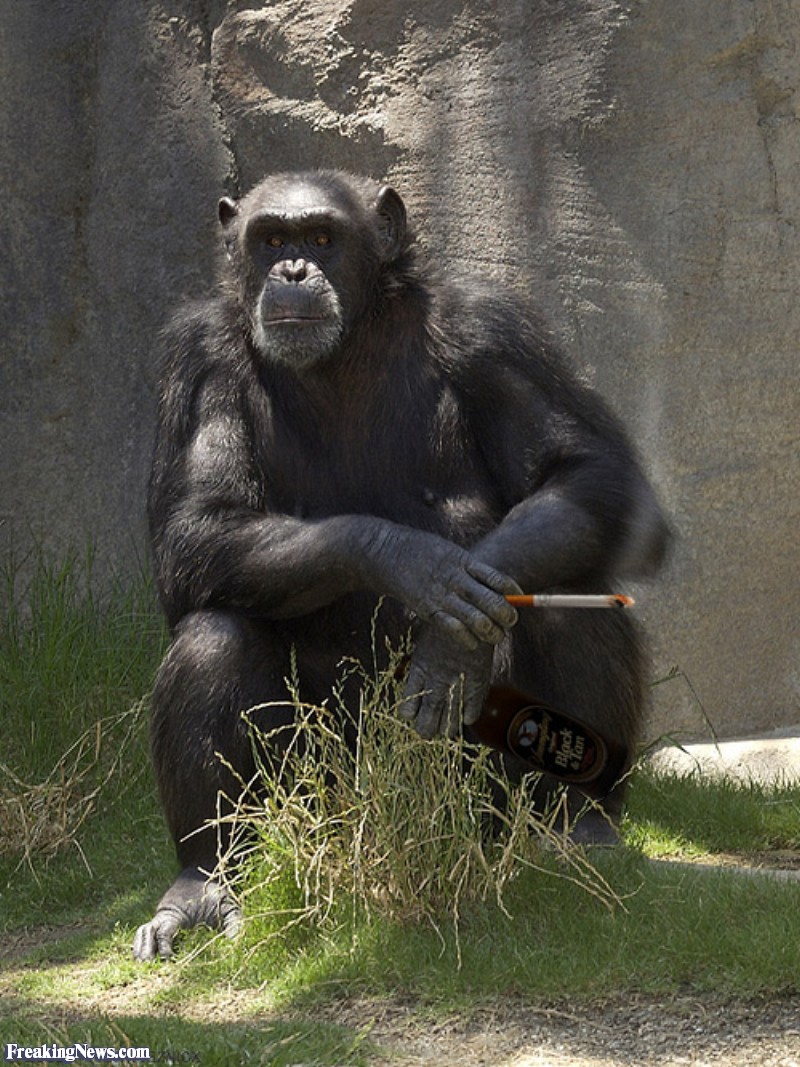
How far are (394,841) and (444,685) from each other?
0.47 m

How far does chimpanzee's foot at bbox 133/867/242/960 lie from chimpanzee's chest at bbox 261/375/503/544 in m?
1.17

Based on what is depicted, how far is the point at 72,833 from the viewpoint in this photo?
19.7 feet

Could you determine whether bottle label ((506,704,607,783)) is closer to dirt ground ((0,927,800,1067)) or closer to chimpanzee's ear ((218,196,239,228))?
dirt ground ((0,927,800,1067))

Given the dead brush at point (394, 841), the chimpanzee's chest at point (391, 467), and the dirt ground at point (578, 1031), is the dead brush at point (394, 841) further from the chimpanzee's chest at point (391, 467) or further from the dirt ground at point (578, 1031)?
the chimpanzee's chest at point (391, 467)

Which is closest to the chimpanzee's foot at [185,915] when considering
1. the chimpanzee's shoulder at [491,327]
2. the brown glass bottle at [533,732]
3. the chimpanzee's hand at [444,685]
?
the chimpanzee's hand at [444,685]

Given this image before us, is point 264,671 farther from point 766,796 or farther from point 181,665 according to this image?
point 766,796

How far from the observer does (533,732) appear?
4.80 m

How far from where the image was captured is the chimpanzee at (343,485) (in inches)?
190

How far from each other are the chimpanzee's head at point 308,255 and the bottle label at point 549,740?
1242 millimetres

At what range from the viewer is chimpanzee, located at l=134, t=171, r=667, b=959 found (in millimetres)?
4832

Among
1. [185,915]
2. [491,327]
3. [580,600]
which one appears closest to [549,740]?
[580,600]

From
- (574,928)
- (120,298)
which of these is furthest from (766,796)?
(120,298)

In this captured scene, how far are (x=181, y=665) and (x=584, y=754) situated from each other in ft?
3.90

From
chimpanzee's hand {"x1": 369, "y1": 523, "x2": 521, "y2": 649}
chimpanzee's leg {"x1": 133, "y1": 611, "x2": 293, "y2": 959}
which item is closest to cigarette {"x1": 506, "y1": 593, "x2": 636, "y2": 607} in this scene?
chimpanzee's hand {"x1": 369, "y1": 523, "x2": 521, "y2": 649}
